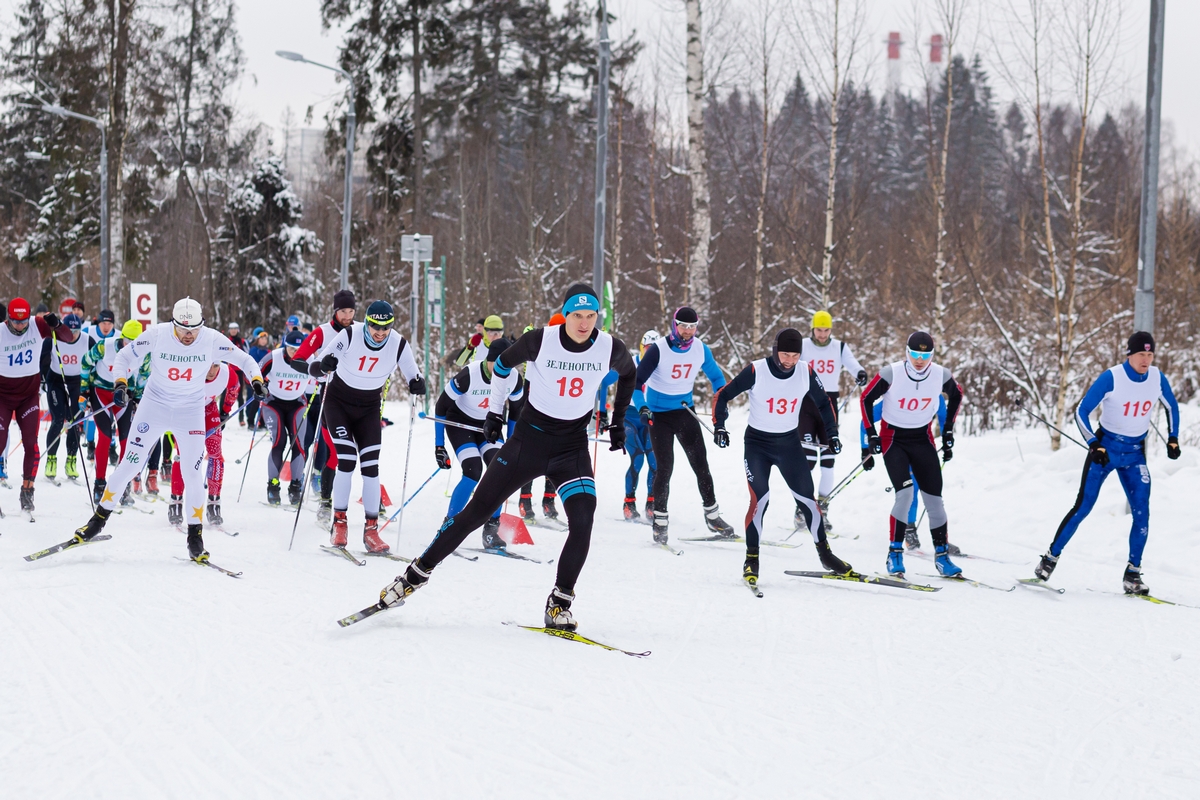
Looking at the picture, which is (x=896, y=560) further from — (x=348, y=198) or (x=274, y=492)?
(x=348, y=198)

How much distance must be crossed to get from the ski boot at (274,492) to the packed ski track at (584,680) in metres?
2.11

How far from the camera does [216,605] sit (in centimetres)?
600

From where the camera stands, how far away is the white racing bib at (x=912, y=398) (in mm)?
8055

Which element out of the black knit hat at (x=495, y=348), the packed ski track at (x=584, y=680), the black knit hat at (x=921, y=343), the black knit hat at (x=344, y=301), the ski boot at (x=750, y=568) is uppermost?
the black knit hat at (x=344, y=301)

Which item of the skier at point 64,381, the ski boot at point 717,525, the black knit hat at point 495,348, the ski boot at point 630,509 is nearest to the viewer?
the black knit hat at point 495,348

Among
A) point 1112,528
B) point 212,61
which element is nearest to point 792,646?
point 1112,528

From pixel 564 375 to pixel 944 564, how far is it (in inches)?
157

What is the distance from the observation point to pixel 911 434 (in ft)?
26.5

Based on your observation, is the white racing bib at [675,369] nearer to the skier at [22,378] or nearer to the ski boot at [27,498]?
the ski boot at [27,498]

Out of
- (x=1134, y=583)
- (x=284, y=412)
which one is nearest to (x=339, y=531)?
(x=284, y=412)

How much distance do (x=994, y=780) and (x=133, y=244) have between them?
28242 millimetres

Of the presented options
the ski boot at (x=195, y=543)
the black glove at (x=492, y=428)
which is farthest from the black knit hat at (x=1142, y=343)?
the ski boot at (x=195, y=543)

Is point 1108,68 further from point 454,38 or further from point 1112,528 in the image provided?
point 454,38

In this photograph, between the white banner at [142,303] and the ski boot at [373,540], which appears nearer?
the ski boot at [373,540]
